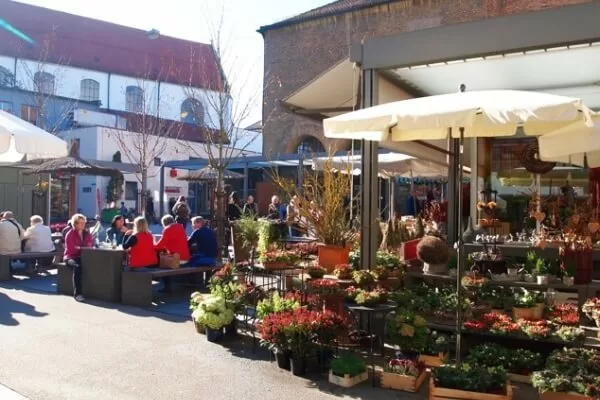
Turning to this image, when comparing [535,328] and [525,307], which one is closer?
[535,328]

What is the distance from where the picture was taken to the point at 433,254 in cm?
716

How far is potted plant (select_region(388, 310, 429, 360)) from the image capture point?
19.1ft

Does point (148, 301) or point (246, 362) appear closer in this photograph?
point (246, 362)

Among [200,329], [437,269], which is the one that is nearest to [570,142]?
[437,269]

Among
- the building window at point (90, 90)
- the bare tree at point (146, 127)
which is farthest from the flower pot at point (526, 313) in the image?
the building window at point (90, 90)

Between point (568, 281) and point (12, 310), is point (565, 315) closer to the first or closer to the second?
point (568, 281)

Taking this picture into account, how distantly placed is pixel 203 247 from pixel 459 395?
259 inches

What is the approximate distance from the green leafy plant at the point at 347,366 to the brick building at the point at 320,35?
24.1 meters

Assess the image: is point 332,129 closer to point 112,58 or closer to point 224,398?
point 224,398

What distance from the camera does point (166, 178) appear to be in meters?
36.6

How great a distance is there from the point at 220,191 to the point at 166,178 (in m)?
23.7


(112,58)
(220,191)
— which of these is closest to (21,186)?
Answer: (220,191)

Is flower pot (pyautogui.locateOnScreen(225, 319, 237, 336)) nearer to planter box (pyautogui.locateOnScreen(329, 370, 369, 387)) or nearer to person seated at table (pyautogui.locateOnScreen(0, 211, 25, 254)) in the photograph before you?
planter box (pyautogui.locateOnScreen(329, 370, 369, 387))

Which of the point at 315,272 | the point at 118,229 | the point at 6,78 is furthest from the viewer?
the point at 6,78
